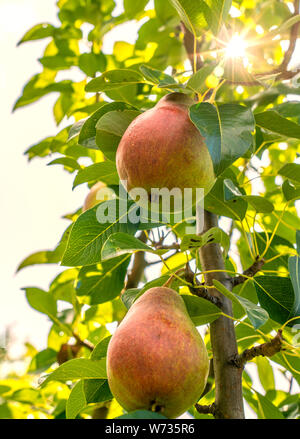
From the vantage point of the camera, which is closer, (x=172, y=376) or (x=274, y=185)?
(x=172, y=376)

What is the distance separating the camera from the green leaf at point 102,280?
107cm

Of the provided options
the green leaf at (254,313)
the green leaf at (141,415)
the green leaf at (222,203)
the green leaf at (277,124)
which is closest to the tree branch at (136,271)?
the green leaf at (222,203)

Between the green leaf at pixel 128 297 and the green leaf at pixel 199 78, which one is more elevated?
the green leaf at pixel 199 78

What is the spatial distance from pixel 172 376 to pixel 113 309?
817mm

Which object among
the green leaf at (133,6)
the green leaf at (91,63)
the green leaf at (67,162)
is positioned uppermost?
the green leaf at (133,6)

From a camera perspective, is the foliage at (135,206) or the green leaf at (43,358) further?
the green leaf at (43,358)

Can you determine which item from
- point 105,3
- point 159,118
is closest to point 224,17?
point 159,118

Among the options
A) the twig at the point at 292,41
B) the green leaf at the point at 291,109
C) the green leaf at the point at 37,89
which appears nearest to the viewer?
the green leaf at the point at 291,109

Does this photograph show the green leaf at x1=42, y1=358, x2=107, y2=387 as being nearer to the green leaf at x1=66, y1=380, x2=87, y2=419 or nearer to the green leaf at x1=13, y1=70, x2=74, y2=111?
the green leaf at x1=66, y1=380, x2=87, y2=419

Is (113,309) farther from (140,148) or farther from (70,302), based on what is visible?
(140,148)

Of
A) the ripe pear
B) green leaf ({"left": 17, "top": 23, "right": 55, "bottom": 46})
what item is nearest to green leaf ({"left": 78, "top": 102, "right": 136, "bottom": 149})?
the ripe pear

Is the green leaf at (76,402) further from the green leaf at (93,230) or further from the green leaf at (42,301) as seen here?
the green leaf at (42,301)
